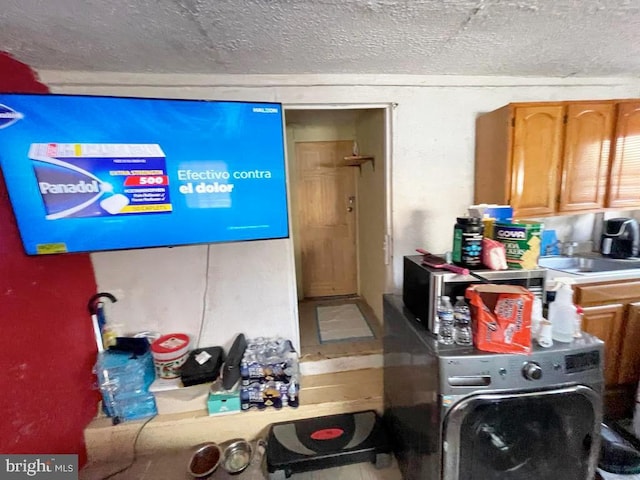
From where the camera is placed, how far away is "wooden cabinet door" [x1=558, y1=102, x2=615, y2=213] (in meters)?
1.72

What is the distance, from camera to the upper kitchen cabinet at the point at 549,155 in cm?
169

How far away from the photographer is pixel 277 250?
77.2 inches

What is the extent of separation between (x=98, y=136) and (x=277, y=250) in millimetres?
1119

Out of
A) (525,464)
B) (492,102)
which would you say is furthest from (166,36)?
(525,464)

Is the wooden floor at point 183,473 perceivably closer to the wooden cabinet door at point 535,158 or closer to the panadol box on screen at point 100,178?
the panadol box on screen at point 100,178

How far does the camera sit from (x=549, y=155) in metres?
1.74

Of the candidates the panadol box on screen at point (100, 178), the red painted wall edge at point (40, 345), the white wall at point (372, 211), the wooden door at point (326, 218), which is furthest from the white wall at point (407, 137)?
the wooden door at point (326, 218)

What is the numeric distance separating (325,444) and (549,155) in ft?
7.05

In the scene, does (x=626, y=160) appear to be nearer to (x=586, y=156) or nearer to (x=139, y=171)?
(x=586, y=156)

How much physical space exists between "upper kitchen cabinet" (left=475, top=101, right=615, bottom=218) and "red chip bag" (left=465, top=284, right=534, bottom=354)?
97 centimetres

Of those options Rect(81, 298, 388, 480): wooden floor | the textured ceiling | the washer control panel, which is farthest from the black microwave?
the textured ceiling

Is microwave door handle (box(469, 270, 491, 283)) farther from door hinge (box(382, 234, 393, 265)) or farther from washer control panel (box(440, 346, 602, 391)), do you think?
door hinge (box(382, 234, 393, 265))

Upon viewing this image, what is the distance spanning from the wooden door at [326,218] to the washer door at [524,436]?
2.38 m

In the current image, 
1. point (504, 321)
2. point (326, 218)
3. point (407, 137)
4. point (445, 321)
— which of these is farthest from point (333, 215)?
point (504, 321)
